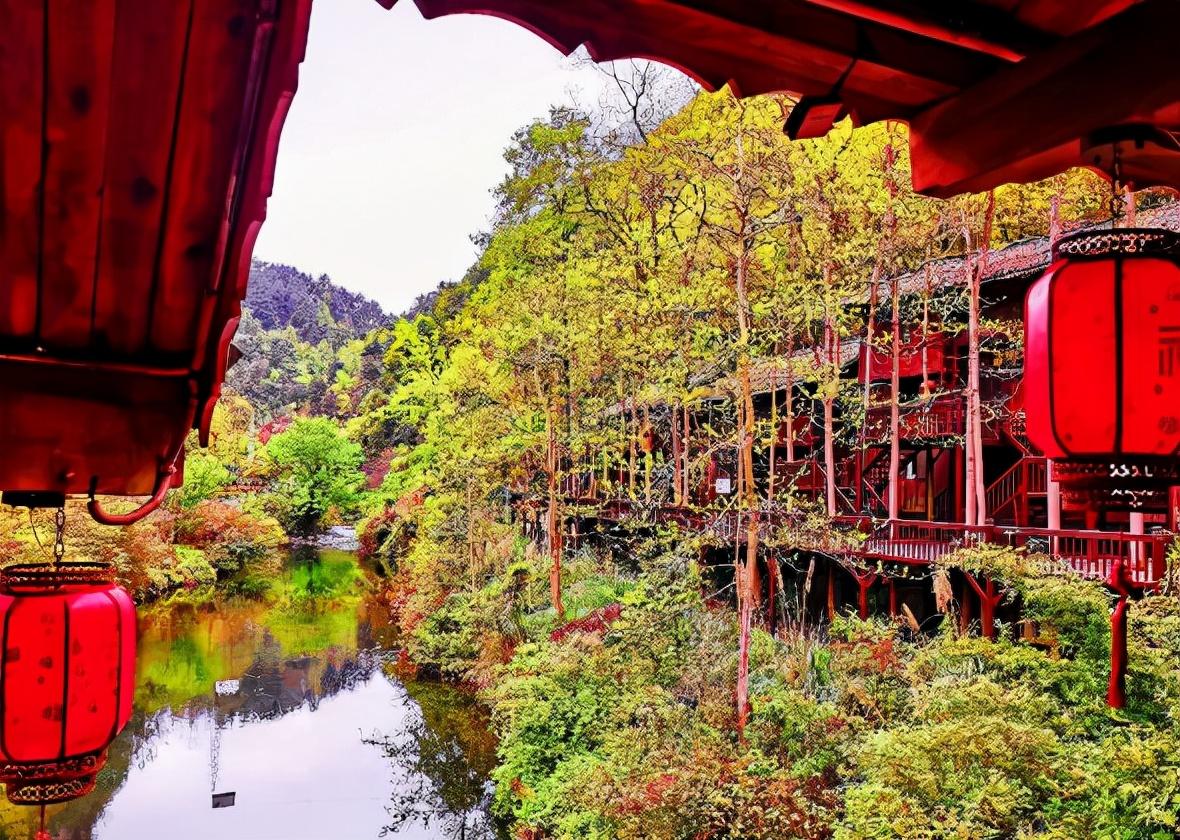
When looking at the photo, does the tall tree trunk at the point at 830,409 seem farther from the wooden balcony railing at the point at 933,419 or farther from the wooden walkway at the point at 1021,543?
the wooden balcony railing at the point at 933,419

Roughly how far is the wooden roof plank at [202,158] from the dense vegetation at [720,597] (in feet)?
19.1

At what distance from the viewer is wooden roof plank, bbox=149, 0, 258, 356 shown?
4.15ft

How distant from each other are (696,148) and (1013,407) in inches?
219

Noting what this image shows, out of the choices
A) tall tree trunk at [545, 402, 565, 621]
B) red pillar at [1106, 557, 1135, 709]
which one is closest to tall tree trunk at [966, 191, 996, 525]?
tall tree trunk at [545, 402, 565, 621]

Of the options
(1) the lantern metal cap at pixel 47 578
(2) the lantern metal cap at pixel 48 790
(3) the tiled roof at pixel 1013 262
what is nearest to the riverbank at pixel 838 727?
(3) the tiled roof at pixel 1013 262

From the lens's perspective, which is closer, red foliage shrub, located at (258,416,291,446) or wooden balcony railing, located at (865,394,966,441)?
wooden balcony railing, located at (865,394,966,441)

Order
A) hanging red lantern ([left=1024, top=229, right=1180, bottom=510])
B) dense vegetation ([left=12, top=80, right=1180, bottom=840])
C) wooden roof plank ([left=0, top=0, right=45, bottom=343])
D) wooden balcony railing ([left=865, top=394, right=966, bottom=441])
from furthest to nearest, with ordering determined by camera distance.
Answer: wooden balcony railing ([left=865, top=394, right=966, bottom=441]) < dense vegetation ([left=12, top=80, right=1180, bottom=840]) < hanging red lantern ([left=1024, top=229, right=1180, bottom=510]) < wooden roof plank ([left=0, top=0, right=45, bottom=343])

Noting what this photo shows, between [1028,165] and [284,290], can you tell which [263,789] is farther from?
[284,290]

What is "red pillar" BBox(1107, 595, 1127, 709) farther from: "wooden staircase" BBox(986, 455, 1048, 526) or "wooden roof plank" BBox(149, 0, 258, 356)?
"wooden staircase" BBox(986, 455, 1048, 526)

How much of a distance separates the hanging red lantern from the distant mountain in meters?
64.9

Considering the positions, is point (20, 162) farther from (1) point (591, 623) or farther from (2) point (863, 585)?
(1) point (591, 623)

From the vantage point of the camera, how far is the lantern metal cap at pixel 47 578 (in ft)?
9.77

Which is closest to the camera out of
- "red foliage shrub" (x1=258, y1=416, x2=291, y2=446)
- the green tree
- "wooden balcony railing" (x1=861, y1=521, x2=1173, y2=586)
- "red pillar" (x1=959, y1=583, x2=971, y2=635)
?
"wooden balcony railing" (x1=861, y1=521, x2=1173, y2=586)

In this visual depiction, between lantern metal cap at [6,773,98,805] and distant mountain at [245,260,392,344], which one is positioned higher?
distant mountain at [245,260,392,344]
